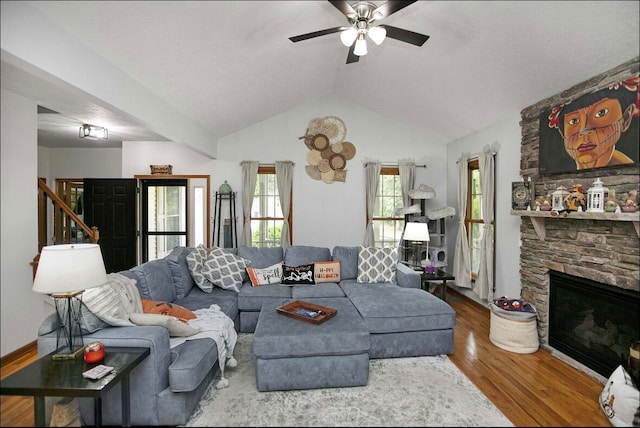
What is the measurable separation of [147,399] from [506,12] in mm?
3540

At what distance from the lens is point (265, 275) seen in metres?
3.83

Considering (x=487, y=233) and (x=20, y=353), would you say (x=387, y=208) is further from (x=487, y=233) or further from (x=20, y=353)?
(x=20, y=353)

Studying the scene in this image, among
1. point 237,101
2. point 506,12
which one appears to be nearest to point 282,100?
point 237,101

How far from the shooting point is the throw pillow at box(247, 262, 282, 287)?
3771 millimetres

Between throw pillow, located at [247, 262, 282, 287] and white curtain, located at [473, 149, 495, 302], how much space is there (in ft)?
8.45

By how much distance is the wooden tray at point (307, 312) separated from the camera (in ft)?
8.61

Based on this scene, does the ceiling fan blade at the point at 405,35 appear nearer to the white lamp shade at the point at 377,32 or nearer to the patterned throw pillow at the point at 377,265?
the white lamp shade at the point at 377,32

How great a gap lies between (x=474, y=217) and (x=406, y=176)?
1253mm

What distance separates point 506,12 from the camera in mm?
2314

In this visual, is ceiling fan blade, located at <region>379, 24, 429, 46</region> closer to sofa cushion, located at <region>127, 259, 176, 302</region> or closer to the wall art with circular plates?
sofa cushion, located at <region>127, 259, 176, 302</region>

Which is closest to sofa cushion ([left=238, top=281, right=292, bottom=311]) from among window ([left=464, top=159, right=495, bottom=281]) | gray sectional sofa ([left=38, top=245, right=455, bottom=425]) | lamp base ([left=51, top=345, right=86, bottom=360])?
gray sectional sofa ([left=38, top=245, right=455, bottom=425])

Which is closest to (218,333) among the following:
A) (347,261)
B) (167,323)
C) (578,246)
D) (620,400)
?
(167,323)

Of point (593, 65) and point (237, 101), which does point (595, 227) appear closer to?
point (593, 65)

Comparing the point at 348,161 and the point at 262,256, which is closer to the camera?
the point at 262,256
